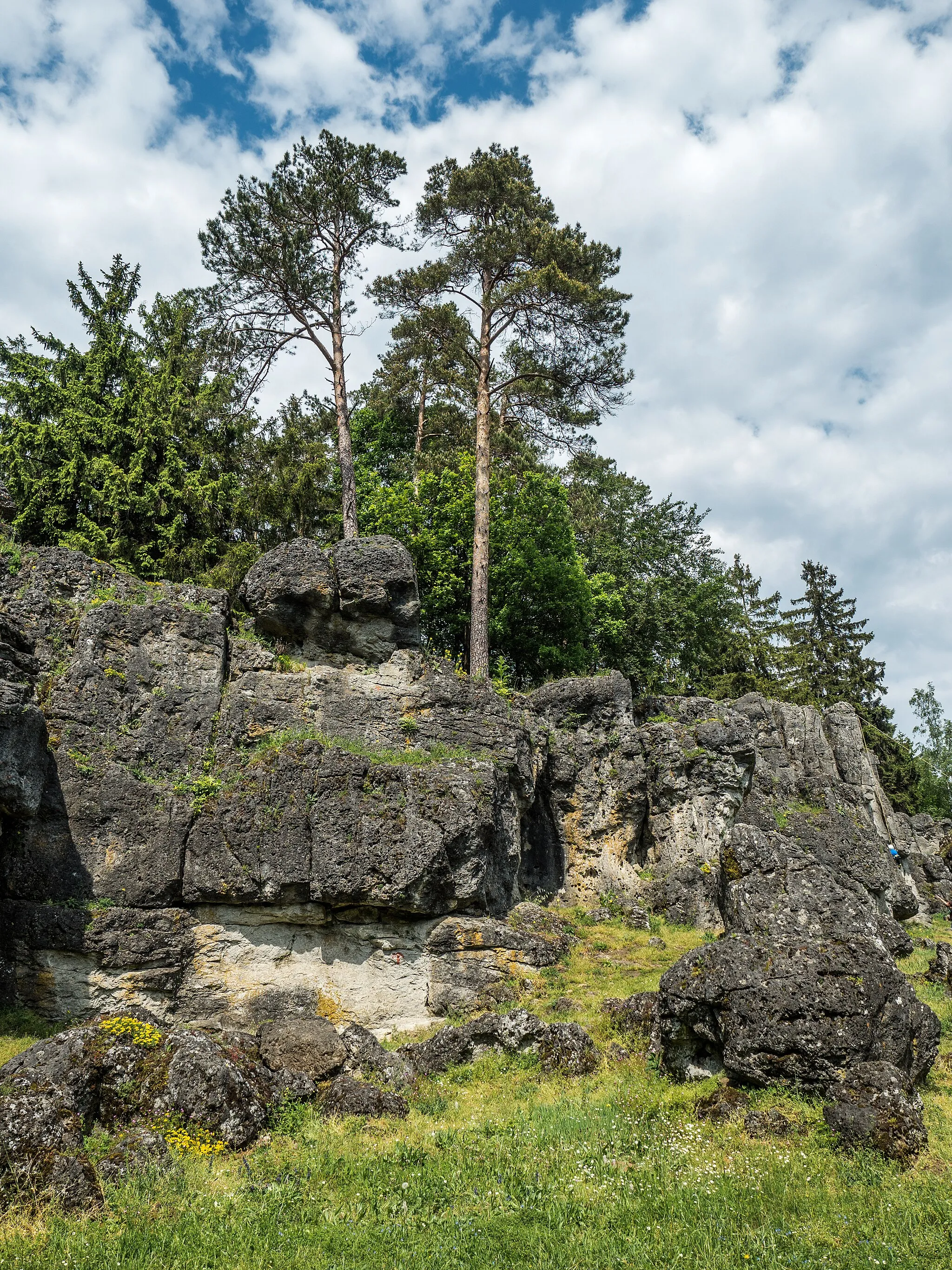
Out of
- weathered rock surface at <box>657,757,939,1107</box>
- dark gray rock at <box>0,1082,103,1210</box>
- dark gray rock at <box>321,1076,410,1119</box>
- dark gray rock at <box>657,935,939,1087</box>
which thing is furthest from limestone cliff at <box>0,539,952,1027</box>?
dark gray rock at <box>0,1082,103,1210</box>

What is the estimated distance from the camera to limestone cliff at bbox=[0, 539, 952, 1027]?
45.3ft

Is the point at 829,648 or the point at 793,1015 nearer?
the point at 793,1015

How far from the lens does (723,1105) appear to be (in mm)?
9562

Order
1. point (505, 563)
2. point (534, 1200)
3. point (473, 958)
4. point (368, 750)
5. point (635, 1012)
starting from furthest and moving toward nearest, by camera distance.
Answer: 1. point (505, 563)
2. point (368, 750)
3. point (473, 958)
4. point (635, 1012)
5. point (534, 1200)

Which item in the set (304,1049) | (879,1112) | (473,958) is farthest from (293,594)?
(879,1112)

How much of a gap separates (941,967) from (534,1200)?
41.8 feet

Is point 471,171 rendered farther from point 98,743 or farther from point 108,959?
point 108,959

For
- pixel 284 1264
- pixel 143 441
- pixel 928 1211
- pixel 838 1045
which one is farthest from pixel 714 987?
pixel 143 441

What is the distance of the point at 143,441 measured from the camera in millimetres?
25797

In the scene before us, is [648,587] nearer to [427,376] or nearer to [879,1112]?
[427,376]

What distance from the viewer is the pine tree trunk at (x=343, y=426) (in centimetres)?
2416

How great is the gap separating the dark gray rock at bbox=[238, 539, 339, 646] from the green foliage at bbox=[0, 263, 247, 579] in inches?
232

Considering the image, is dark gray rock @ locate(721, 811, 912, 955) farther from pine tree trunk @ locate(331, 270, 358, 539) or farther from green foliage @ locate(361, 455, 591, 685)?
green foliage @ locate(361, 455, 591, 685)

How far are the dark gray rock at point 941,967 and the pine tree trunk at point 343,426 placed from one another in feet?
56.6
